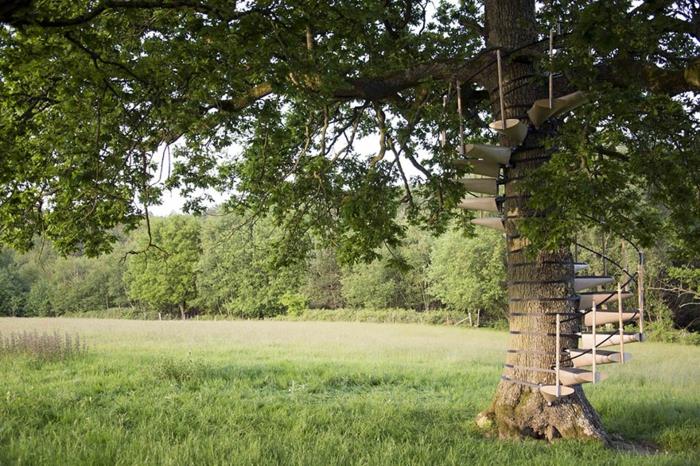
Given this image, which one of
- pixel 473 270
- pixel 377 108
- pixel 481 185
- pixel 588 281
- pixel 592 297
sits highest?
pixel 377 108

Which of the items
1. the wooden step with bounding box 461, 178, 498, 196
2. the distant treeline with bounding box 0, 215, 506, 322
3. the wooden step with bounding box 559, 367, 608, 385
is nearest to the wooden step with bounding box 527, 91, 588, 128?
the wooden step with bounding box 461, 178, 498, 196

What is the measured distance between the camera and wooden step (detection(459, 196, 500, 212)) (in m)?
8.40

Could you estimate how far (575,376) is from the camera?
7.31m

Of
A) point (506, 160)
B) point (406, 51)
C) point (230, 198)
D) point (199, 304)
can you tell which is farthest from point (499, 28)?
point (199, 304)

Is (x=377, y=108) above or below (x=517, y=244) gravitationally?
above

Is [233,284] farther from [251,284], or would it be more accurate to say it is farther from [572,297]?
[572,297]

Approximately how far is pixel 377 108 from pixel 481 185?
2859 mm

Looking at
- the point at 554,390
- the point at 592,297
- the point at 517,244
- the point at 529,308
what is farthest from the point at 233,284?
the point at 554,390

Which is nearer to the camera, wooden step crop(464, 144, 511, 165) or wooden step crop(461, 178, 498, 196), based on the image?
wooden step crop(464, 144, 511, 165)

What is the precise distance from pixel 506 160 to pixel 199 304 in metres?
61.2

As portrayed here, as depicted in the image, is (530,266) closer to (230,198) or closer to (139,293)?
(230,198)

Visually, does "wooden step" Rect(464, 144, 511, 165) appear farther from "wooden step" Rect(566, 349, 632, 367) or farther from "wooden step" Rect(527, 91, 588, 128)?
"wooden step" Rect(566, 349, 632, 367)

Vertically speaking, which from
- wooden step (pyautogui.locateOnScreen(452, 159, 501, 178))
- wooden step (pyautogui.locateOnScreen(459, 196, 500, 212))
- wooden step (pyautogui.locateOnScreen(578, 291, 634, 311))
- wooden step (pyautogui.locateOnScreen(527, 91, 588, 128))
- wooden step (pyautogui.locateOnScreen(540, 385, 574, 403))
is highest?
wooden step (pyautogui.locateOnScreen(527, 91, 588, 128))

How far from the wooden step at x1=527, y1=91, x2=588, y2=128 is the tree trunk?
353 mm
